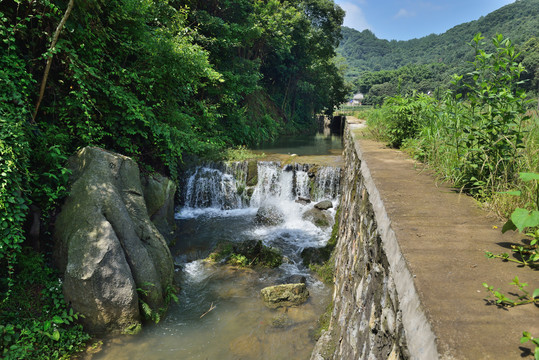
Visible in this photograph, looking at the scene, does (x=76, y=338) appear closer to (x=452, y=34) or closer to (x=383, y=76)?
(x=383, y=76)

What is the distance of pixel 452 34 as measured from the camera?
118m

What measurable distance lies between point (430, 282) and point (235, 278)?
545cm

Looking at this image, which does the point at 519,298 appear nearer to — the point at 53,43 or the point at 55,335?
the point at 55,335

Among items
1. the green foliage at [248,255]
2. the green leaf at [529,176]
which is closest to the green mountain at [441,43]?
the green foliage at [248,255]

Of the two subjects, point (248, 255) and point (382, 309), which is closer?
point (382, 309)

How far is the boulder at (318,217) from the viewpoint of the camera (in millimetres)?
9273

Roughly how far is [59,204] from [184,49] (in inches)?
189

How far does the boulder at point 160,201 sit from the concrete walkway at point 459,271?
19.2 feet

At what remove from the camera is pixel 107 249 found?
4539 mm

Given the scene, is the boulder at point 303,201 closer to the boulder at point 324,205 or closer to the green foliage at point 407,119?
the boulder at point 324,205

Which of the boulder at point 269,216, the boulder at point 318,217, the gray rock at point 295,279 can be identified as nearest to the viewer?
the gray rock at point 295,279

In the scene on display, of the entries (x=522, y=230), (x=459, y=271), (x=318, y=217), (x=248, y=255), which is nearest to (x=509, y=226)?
(x=522, y=230)

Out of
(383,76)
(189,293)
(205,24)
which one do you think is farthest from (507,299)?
(383,76)

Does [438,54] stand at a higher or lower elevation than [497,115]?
higher
